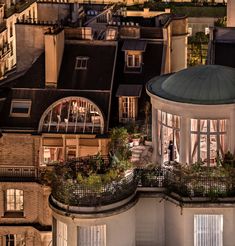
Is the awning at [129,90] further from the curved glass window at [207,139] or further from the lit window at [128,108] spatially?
the curved glass window at [207,139]

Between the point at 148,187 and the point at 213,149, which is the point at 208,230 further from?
the point at 213,149

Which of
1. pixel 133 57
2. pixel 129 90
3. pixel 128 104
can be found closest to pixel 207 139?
pixel 128 104

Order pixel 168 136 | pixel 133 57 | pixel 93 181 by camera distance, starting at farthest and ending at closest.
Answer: pixel 133 57, pixel 168 136, pixel 93 181

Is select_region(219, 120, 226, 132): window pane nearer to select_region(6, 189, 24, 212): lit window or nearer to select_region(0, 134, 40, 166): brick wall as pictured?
select_region(0, 134, 40, 166): brick wall

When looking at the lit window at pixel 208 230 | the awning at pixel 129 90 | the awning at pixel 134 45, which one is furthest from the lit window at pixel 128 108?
the lit window at pixel 208 230

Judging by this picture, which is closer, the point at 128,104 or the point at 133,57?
the point at 128,104

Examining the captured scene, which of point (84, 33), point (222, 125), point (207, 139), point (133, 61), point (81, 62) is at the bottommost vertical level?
point (133, 61)
